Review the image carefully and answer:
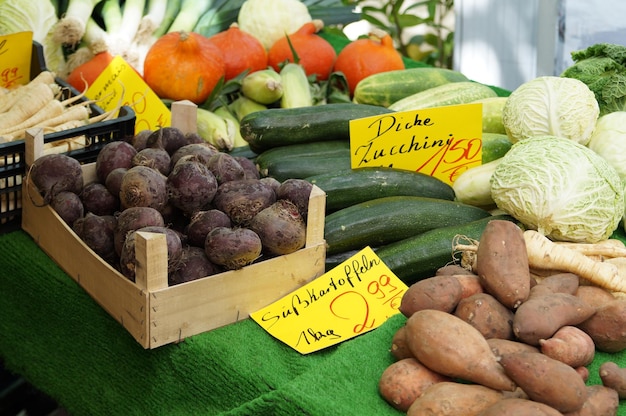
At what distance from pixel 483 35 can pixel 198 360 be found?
2.64 m

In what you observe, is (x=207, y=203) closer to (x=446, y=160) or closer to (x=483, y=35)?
(x=446, y=160)

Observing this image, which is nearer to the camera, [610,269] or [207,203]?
[610,269]

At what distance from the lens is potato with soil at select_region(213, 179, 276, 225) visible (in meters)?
1.49

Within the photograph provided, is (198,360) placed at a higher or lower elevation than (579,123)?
Answer: lower

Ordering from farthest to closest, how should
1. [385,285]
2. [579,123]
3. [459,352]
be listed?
1. [579,123]
2. [385,285]
3. [459,352]

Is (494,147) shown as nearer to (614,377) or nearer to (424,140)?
(424,140)

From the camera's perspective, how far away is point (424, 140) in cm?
199

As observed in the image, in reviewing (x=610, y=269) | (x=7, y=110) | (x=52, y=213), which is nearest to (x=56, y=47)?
(x=7, y=110)

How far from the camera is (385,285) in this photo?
152cm

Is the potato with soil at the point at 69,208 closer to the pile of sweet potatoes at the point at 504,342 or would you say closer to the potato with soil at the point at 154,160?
the potato with soil at the point at 154,160

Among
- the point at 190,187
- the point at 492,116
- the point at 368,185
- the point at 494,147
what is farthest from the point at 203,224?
the point at 492,116

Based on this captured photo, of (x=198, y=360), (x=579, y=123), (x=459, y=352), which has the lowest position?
(x=198, y=360)

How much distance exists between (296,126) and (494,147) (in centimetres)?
57

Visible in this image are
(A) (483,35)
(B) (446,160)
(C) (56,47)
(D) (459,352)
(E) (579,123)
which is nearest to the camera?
(D) (459,352)
